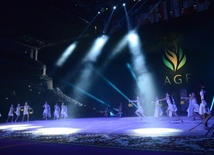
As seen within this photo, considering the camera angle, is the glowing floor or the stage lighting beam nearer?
the glowing floor

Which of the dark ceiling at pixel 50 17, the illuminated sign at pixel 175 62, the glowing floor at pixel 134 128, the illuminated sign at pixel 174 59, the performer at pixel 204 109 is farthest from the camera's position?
the illuminated sign at pixel 174 59

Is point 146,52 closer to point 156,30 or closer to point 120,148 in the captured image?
point 156,30

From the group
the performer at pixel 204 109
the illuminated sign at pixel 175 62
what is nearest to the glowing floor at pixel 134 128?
the performer at pixel 204 109

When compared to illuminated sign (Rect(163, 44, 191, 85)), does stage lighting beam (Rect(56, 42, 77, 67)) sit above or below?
above

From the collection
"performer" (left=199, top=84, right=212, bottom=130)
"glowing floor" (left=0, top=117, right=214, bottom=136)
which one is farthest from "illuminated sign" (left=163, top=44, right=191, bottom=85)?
"performer" (left=199, top=84, right=212, bottom=130)

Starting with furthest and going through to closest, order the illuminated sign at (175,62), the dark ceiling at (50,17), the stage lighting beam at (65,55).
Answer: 1. the stage lighting beam at (65,55)
2. the illuminated sign at (175,62)
3. the dark ceiling at (50,17)

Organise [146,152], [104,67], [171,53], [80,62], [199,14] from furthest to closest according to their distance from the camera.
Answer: [80,62] < [104,67] < [171,53] < [199,14] < [146,152]

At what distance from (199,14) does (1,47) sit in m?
20.2

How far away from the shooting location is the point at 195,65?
17.4 m

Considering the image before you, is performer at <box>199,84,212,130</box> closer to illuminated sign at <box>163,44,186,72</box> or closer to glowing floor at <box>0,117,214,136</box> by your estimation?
glowing floor at <box>0,117,214,136</box>

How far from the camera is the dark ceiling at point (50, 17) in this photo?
14.0 meters

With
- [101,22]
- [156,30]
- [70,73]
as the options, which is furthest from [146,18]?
[70,73]

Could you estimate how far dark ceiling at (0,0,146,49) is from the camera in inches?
551

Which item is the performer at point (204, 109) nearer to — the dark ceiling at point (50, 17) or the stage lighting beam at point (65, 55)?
the dark ceiling at point (50, 17)
